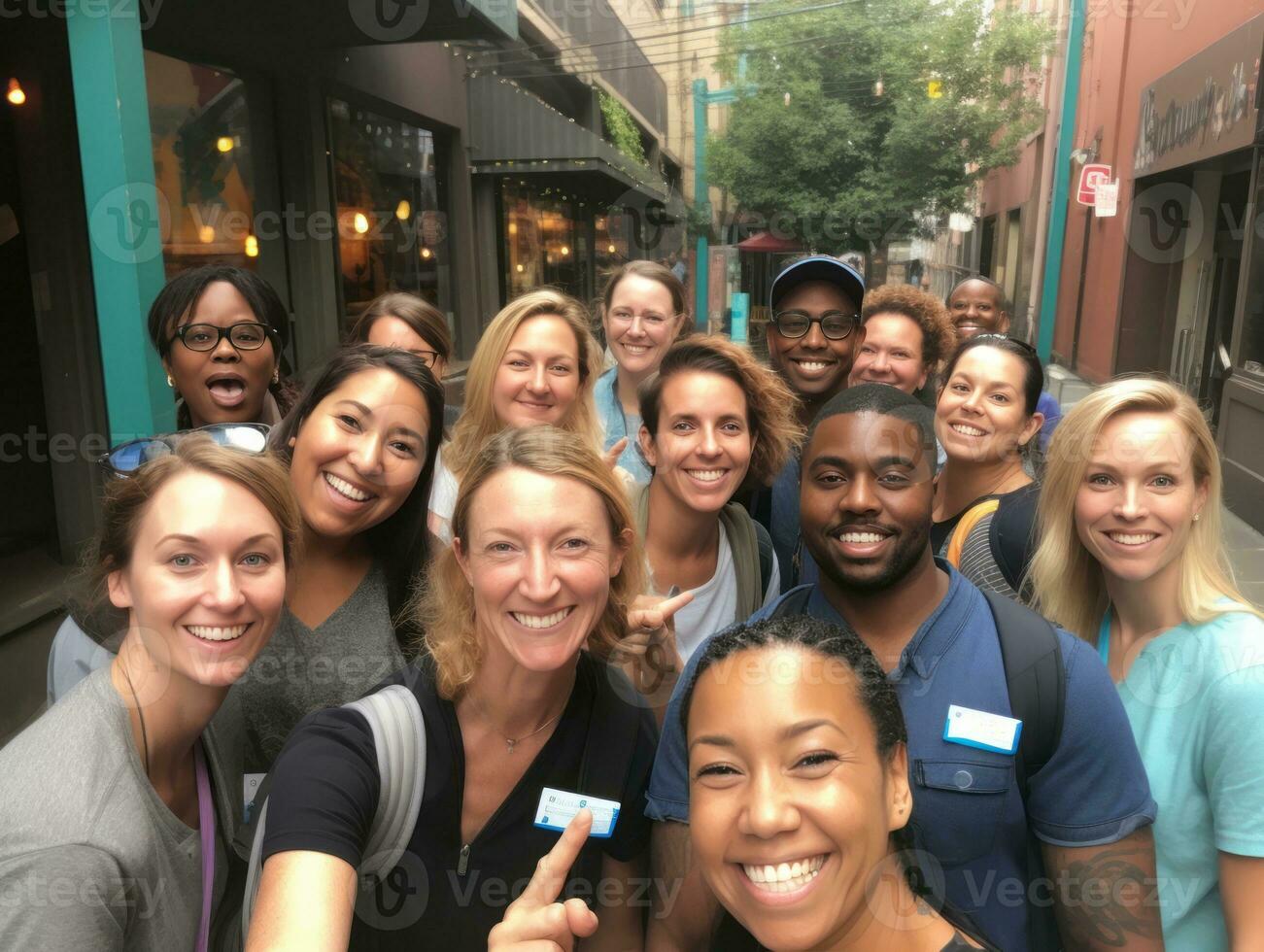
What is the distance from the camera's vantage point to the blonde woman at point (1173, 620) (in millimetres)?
1802

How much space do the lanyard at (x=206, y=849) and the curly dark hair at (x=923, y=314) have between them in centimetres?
325

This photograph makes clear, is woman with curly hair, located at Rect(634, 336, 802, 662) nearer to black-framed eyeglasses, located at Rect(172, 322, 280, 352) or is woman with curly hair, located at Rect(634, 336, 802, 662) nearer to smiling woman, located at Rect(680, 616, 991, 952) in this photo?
smiling woman, located at Rect(680, 616, 991, 952)

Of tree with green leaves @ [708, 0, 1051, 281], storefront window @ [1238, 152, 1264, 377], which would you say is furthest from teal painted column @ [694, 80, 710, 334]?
storefront window @ [1238, 152, 1264, 377]

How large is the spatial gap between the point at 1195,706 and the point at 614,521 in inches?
51.2

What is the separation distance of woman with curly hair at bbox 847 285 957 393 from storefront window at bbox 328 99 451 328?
6235mm

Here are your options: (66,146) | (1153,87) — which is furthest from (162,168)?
(1153,87)

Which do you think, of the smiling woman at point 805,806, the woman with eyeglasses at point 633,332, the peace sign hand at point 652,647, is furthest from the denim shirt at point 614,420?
the smiling woman at point 805,806

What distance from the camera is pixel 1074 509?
234 centimetres

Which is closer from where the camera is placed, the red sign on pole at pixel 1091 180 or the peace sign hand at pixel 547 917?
the peace sign hand at pixel 547 917

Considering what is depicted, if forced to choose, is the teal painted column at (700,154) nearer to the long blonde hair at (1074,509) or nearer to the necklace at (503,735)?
the long blonde hair at (1074,509)

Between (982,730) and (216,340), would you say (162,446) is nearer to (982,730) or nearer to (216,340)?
(216,340)

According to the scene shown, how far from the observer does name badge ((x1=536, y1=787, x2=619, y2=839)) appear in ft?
5.94

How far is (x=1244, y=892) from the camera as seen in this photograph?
1.78 meters

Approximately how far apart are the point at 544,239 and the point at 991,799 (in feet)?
47.4
